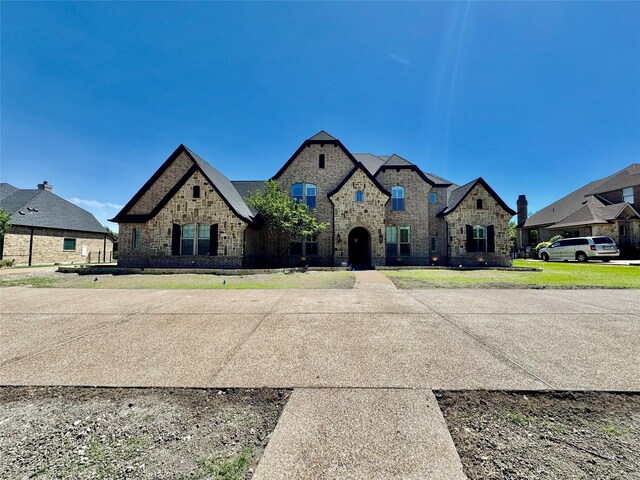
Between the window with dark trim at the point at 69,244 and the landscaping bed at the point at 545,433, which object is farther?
the window with dark trim at the point at 69,244

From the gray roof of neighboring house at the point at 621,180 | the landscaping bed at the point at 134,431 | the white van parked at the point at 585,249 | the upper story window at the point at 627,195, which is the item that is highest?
the gray roof of neighboring house at the point at 621,180

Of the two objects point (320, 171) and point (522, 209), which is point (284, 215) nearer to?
point (320, 171)

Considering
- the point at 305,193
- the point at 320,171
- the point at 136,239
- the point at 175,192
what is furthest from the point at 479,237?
the point at 136,239

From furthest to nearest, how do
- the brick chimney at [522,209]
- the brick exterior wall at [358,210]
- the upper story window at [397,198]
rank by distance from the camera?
the brick chimney at [522,209] < the upper story window at [397,198] < the brick exterior wall at [358,210]

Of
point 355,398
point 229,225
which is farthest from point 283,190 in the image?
point 355,398

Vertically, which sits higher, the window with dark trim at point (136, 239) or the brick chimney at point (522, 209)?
the brick chimney at point (522, 209)

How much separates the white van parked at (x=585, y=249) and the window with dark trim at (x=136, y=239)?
35.5 m

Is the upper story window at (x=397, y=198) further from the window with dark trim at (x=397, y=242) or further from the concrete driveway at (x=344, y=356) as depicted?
the concrete driveway at (x=344, y=356)

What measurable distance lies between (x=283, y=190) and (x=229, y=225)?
5354 mm

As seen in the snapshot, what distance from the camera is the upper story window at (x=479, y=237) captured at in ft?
69.3

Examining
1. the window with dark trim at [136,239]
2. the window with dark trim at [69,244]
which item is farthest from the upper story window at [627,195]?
the window with dark trim at [69,244]

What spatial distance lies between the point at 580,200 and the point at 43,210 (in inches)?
2425

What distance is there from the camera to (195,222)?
18.1 meters

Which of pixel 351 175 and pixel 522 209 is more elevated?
pixel 522 209
